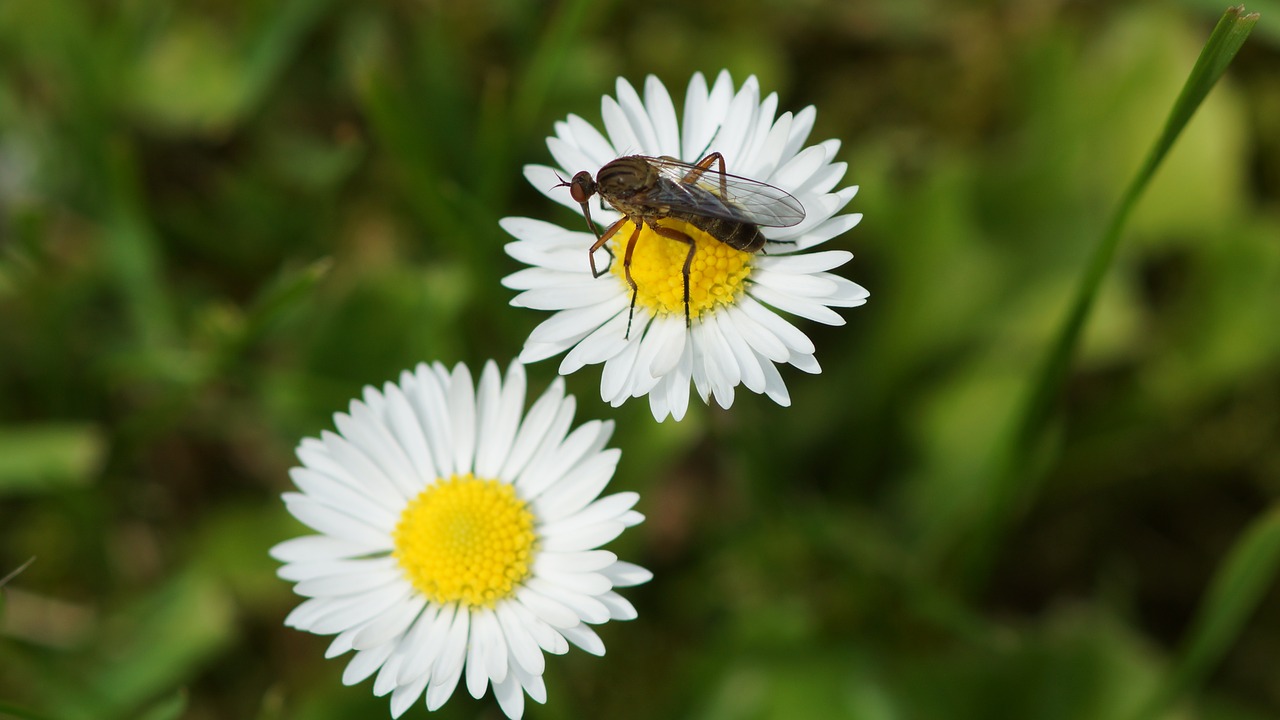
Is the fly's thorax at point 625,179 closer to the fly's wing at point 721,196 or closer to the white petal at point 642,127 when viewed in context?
the fly's wing at point 721,196

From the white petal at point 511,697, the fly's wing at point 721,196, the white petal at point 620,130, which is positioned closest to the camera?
the white petal at point 511,697

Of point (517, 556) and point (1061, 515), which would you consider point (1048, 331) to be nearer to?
point (1061, 515)

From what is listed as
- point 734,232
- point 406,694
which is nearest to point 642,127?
point 734,232

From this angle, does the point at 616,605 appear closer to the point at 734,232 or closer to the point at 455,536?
the point at 455,536

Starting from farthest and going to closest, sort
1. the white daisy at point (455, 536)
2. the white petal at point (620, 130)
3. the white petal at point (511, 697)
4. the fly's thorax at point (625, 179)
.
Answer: the white petal at point (620, 130)
the fly's thorax at point (625, 179)
the white daisy at point (455, 536)
the white petal at point (511, 697)

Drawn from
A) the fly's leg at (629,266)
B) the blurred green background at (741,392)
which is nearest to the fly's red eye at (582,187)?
the fly's leg at (629,266)

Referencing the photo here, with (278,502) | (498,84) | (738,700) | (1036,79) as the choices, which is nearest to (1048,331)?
(1036,79)
